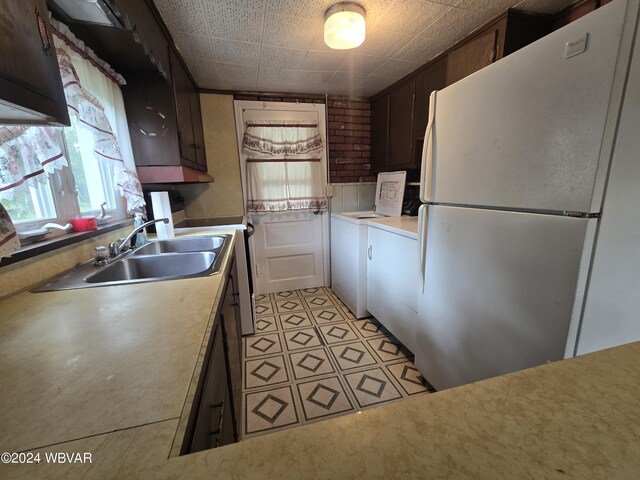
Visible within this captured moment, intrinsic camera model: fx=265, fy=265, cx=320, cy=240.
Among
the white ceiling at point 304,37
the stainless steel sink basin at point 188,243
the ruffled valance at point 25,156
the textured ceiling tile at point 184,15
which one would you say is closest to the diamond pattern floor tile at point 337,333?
the stainless steel sink basin at point 188,243

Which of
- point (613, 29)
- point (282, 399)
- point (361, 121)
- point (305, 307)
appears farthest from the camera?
point (361, 121)

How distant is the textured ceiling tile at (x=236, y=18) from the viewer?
140 cm

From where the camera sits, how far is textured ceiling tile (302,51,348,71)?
1953 mm

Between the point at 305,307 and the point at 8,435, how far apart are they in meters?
2.42

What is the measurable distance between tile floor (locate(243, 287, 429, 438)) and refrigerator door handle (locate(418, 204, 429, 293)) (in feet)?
2.25

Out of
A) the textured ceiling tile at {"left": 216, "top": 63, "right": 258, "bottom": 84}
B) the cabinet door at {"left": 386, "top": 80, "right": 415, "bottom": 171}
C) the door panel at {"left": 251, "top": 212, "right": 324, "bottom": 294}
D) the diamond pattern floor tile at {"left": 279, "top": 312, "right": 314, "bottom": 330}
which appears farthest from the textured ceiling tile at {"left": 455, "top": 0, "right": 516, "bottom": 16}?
the diamond pattern floor tile at {"left": 279, "top": 312, "right": 314, "bottom": 330}

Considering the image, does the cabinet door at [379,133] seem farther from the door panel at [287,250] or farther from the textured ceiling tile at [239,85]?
the textured ceiling tile at [239,85]

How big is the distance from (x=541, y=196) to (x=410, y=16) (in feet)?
4.30

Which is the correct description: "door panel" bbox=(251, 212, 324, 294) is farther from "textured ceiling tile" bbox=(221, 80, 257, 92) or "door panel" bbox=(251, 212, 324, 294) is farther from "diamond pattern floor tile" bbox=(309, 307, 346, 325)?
"textured ceiling tile" bbox=(221, 80, 257, 92)

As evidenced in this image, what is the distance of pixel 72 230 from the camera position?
1.24 m

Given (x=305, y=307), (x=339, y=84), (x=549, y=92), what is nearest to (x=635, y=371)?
(x=549, y=92)

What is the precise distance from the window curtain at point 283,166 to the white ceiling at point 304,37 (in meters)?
0.44

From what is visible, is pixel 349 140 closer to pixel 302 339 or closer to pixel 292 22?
pixel 292 22

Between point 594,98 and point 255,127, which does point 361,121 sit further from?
point 594,98
